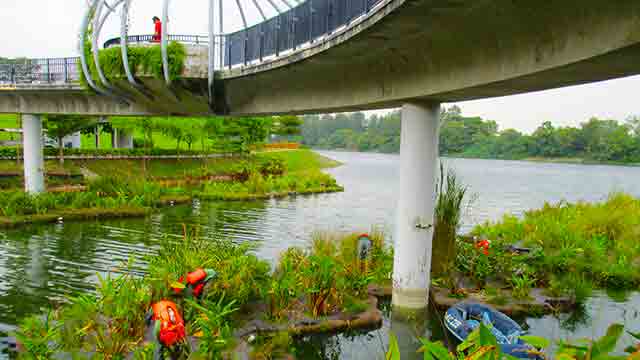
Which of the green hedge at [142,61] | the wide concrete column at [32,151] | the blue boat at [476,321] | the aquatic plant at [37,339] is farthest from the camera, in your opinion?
the wide concrete column at [32,151]

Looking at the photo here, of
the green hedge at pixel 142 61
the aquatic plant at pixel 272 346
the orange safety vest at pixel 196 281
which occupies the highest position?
the green hedge at pixel 142 61

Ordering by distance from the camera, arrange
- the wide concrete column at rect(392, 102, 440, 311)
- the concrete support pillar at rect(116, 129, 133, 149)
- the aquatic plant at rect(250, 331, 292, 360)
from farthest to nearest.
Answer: the concrete support pillar at rect(116, 129, 133, 149) < the wide concrete column at rect(392, 102, 440, 311) < the aquatic plant at rect(250, 331, 292, 360)

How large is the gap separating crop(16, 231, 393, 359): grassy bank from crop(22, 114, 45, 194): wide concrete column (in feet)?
56.5

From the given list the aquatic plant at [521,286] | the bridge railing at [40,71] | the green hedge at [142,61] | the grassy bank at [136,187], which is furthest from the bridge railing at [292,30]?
the grassy bank at [136,187]

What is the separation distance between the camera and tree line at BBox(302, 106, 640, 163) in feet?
341

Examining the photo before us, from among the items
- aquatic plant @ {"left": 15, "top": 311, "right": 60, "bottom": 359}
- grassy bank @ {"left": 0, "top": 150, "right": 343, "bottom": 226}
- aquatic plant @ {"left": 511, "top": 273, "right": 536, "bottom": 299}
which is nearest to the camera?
aquatic plant @ {"left": 15, "top": 311, "right": 60, "bottom": 359}

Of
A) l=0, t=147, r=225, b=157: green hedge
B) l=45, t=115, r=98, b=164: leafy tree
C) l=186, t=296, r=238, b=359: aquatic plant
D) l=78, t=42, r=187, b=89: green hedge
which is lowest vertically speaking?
l=186, t=296, r=238, b=359: aquatic plant

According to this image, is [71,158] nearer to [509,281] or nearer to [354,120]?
[509,281]

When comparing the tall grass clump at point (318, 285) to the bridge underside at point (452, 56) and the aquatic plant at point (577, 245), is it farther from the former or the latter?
the bridge underside at point (452, 56)

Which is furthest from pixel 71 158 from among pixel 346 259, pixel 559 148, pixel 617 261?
pixel 559 148

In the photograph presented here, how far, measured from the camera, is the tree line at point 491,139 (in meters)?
104

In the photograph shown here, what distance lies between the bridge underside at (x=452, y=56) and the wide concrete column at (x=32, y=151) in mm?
15411

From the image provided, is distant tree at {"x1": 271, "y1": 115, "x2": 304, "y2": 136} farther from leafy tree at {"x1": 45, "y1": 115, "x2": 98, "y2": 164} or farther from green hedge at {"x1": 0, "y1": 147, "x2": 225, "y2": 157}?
leafy tree at {"x1": 45, "y1": 115, "x2": 98, "y2": 164}

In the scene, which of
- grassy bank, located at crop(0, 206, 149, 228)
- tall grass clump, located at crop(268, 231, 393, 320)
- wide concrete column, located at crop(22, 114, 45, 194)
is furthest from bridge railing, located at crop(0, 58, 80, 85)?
tall grass clump, located at crop(268, 231, 393, 320)
